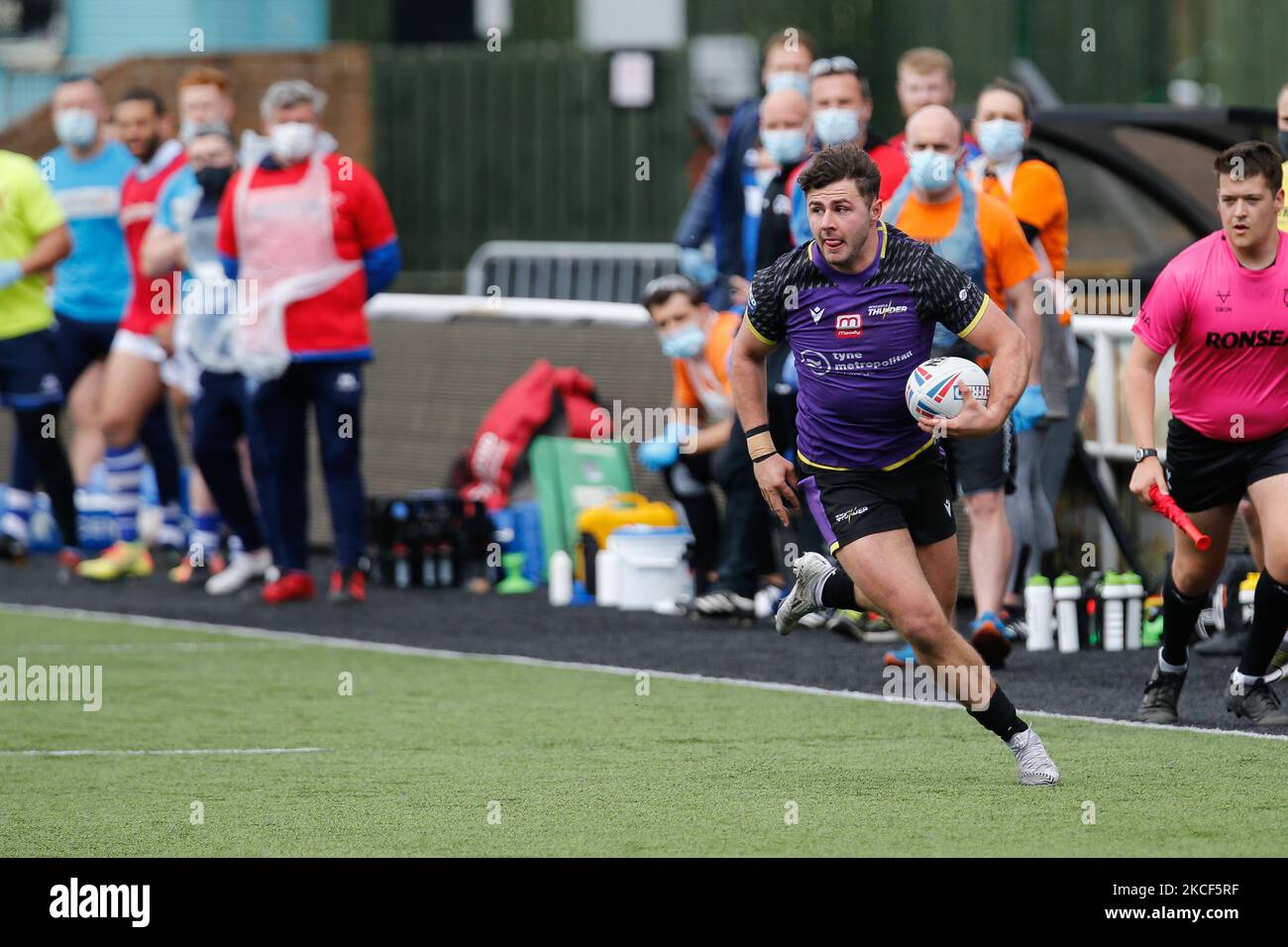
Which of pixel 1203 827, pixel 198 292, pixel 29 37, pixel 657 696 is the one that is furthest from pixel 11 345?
pixel 29 37

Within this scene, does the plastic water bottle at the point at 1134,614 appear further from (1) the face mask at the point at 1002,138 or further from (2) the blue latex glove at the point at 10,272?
(2) the blue latex glove at the point at 10,272

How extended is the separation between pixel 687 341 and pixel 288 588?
2.53m

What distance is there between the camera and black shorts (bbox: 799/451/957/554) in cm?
824

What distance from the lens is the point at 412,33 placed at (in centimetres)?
2870

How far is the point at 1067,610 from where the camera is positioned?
11375 millimetres

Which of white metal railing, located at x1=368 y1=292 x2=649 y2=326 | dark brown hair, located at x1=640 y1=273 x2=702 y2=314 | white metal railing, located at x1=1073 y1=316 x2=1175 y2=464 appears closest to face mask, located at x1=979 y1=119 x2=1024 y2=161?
white metal railing, located at x1=1073 y1=316 x2=1175 y2=464

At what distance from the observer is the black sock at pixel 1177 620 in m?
9.12

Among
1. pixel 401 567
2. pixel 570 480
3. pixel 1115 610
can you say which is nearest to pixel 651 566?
pixel 570 480

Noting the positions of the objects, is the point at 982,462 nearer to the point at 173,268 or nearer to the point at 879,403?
the point at 879,403

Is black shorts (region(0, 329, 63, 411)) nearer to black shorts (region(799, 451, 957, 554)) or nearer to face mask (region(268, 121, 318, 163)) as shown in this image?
face mask (region(268, 121, 318, 163))

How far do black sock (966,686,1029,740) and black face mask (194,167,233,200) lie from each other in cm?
699

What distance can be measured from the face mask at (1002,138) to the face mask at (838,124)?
21.7 inches
